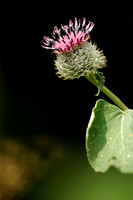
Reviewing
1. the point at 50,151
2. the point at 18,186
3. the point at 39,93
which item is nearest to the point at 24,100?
the point at 39,93

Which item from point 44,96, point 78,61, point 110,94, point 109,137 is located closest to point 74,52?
point 78,61

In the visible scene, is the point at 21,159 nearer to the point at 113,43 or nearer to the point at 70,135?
the point at 70,135

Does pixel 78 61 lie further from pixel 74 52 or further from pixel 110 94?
pixel 110 94

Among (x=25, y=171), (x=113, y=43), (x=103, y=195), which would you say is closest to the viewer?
(x=103, y=195)

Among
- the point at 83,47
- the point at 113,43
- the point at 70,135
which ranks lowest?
the point at 70,135

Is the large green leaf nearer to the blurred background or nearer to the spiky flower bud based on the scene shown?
the spiky flower bud

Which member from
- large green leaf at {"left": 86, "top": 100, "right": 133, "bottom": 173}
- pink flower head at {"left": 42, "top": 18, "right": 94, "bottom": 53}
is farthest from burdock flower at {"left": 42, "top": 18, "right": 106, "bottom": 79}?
large green leaf at {"left": 86, "top": 100, "right": 133, "bottom": 173}
